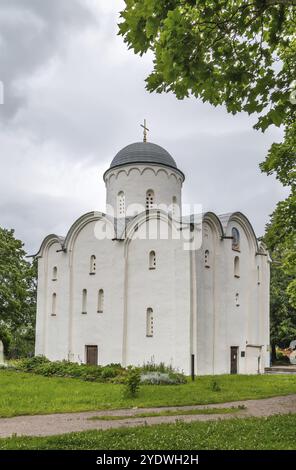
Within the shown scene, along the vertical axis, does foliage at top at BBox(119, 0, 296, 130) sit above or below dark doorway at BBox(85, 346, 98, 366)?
above

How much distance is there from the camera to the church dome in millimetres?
27969

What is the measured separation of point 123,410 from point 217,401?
2.82 metres

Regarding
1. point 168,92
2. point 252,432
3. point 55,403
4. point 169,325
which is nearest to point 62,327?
point 169,325

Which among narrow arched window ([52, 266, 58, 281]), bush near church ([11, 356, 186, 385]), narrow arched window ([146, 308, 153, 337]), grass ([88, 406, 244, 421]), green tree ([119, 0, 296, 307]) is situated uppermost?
green tree ([119, 0, 296, 307])

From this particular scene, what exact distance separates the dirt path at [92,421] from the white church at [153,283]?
29.8 feet

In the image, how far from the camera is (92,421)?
32.7 ft

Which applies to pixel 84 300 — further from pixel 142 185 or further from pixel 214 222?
pixel 214 222

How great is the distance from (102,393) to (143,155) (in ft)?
53.6

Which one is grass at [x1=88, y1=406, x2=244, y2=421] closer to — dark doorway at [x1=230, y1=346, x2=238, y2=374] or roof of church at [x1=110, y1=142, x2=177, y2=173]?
dark doorway at [x1=230, y1=346, x2=238, y2=374]

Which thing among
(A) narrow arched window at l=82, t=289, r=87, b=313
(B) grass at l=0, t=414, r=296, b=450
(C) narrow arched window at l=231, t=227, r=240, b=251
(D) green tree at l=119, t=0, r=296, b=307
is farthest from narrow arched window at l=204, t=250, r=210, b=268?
(D) green tree at l=119, t=0, r=296, b=307

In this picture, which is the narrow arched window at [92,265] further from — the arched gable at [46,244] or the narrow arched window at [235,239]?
the narrow arched window at [235,239]

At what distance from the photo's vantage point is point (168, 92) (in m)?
6.25

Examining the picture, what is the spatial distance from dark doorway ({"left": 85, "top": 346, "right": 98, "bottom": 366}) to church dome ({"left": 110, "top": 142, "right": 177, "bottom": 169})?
10.6 meters

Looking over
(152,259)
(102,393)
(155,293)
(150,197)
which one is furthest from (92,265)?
(102,393)
